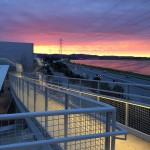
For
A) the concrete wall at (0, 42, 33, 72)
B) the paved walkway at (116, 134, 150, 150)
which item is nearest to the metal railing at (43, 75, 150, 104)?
the paved walkway at (116, 134, 150, 150)

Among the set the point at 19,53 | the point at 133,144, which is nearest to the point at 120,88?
the point at 133,144

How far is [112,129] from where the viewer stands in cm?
396

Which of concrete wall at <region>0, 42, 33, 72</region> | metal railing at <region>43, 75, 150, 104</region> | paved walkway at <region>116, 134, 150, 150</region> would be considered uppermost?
concrete wall at <region>0, 42, 33, 72</region>

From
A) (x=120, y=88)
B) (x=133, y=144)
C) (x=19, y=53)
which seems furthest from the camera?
(x=19, y=53)

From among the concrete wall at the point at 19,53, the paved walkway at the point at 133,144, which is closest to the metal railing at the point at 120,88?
the paved walkway at the point at 133,144

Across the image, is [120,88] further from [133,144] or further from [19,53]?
[19,53]

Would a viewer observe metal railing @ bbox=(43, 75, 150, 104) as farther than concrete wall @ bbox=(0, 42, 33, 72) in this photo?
No

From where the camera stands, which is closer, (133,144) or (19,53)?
(133,144)

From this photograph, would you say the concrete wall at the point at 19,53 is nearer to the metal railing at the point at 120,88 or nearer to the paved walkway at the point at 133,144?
the metal railing at the point at 120,88

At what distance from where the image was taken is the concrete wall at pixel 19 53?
49.4 metres

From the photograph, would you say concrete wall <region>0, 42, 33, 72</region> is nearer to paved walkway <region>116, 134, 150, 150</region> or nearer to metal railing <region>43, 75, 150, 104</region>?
metal railing <region>43, 75, 150, 104</region>

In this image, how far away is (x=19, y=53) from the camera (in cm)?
5031

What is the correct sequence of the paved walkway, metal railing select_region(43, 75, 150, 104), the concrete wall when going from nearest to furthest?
the paved walkway, metal railing select_region(43, 75, 150, 104), the concrete wall

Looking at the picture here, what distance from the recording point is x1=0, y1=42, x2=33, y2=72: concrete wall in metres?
49.4
